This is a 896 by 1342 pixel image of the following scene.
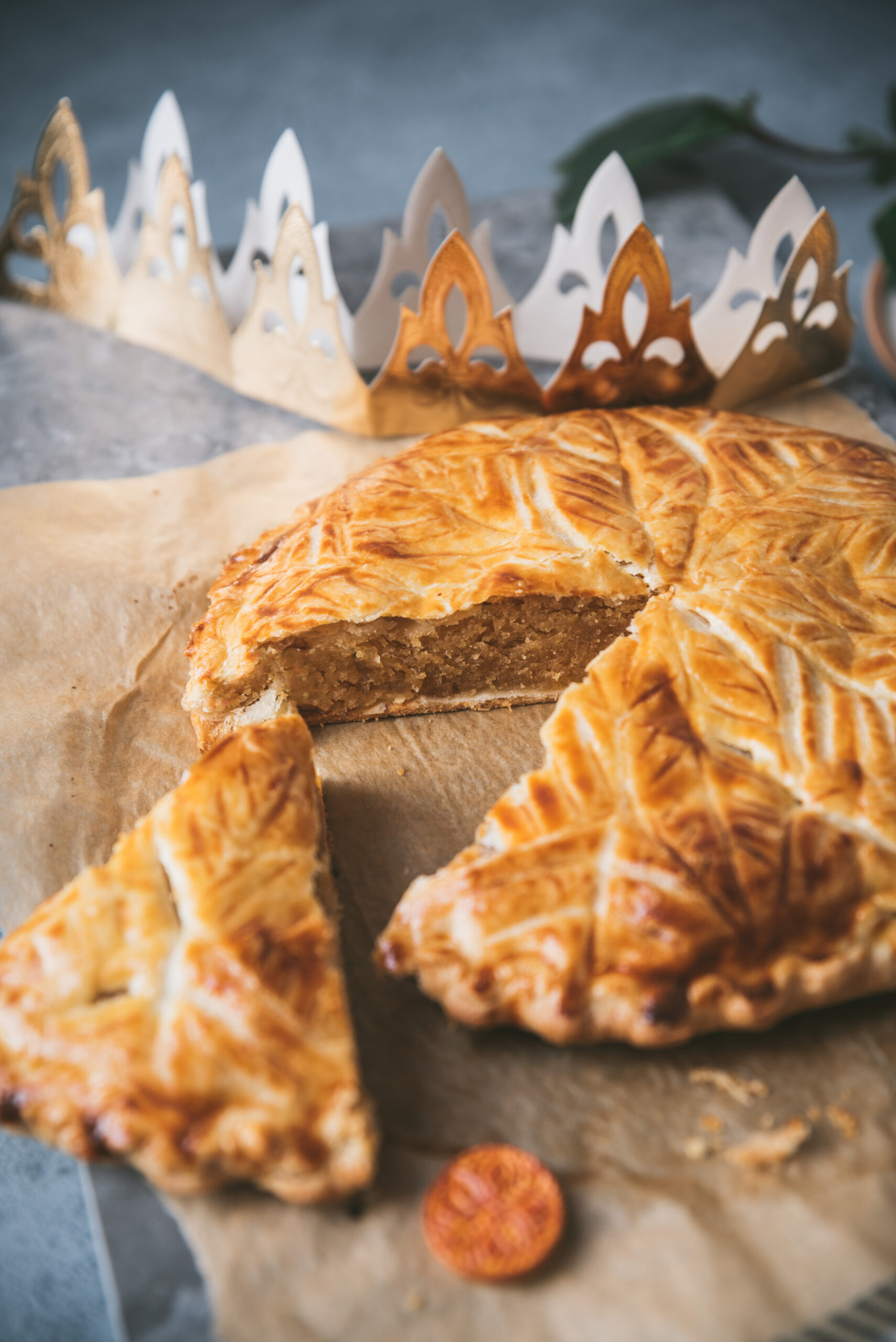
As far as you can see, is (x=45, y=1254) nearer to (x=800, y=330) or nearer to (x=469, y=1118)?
(x=469, y=1118)

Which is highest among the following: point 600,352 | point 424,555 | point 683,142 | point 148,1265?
point 683,142

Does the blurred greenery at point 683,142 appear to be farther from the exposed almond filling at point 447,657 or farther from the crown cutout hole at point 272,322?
the exposed almond filling at point 447,657

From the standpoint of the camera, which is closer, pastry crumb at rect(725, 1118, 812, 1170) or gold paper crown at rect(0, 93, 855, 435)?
pastry crumb at rect(725, 1118, 812, 1170)

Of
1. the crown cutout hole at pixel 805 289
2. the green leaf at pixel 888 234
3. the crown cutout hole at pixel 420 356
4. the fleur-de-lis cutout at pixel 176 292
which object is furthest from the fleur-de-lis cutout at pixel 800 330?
the fleur-de-lis cutout at pixel 176 292

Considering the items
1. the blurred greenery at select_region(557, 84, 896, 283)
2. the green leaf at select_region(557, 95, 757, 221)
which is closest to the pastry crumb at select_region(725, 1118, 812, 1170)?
the blurred greenery at select_region(557, 84, 896, 283)

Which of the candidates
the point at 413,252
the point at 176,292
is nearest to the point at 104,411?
the point at 176,292

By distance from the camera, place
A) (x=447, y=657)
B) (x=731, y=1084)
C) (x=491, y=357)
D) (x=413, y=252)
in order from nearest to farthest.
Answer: (x=731, y=1084) < (x=447, y=657) < (x=413, y=252) < (x=491, y=357)

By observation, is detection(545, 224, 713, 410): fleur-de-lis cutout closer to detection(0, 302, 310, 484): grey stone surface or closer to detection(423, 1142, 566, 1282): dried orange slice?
detection(0, 302, 310, 484): grey stone surface
